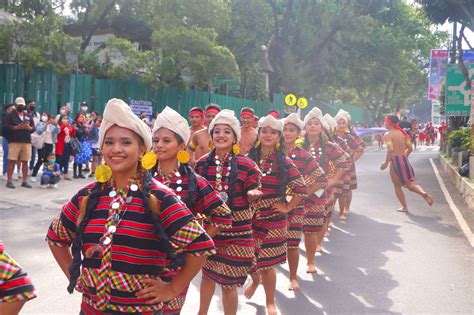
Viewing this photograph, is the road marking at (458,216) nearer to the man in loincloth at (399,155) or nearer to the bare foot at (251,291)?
the man in loincloth at (399,155)

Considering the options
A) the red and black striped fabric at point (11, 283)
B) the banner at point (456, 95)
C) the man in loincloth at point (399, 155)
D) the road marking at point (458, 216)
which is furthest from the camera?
the banner at point (456, 95)

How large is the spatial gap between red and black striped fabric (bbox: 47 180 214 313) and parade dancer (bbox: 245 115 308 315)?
103 inches

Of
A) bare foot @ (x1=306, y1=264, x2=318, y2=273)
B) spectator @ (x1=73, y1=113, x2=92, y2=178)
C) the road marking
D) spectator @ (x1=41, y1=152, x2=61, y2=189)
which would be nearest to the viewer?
bare foot @ (x1=306, y1=264, x2=318, y2=273)

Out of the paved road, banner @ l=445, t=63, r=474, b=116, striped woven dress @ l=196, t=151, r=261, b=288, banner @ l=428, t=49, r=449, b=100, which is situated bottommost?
the paved road

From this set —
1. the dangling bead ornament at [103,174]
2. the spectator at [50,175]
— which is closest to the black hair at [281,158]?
the dangling bead ornament at [103,174]

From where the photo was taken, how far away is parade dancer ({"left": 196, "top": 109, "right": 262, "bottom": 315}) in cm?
A: 461

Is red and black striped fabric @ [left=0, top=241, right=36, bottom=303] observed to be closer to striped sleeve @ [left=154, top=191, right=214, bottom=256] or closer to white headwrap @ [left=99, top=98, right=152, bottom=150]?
striped sleeve @ [left=154, top=191, right=214, bottom=256]

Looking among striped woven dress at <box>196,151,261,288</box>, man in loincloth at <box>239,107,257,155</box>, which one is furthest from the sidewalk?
striped woven dress at <box>196,151,261,288</box>

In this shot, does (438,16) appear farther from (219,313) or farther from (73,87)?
(219,313)

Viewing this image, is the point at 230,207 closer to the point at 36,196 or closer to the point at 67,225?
the point at 67,225

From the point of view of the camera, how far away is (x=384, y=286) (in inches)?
255

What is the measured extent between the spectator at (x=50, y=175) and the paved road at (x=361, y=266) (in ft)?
2.27

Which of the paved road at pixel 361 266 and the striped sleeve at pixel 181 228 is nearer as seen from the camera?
the striped sleeve at pixel 181 228

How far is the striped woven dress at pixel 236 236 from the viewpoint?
15.1ft
